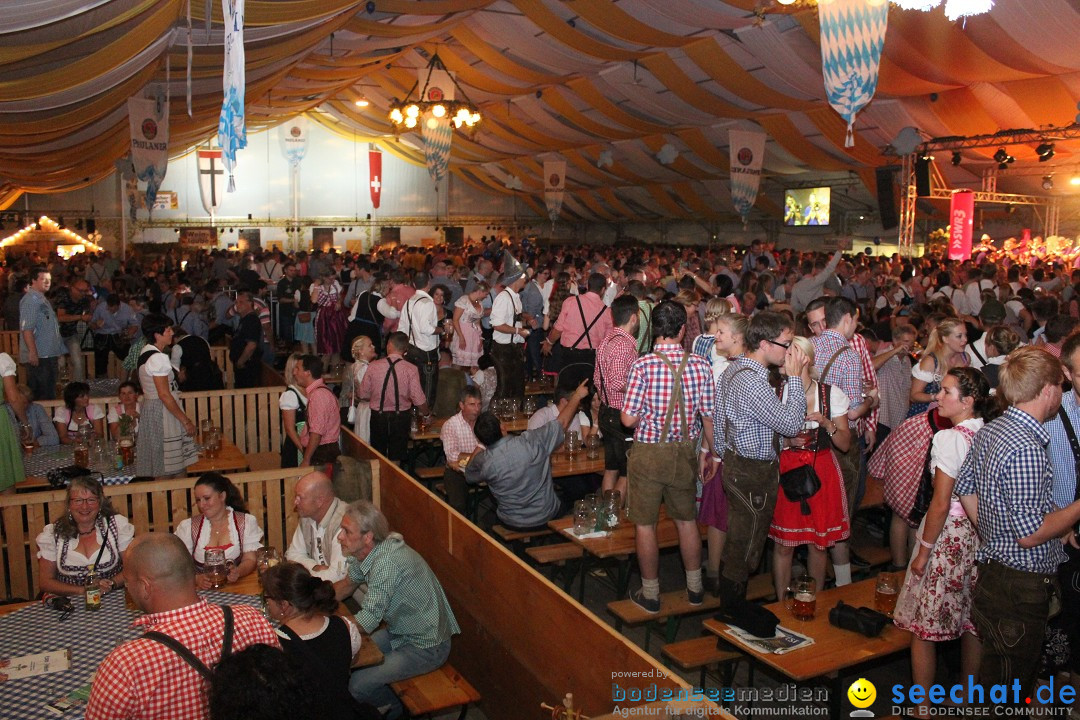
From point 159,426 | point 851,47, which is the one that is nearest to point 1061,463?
point 851,47

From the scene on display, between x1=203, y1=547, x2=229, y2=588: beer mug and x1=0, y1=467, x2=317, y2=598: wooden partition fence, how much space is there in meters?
0.69

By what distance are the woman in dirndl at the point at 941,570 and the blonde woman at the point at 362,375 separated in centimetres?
369

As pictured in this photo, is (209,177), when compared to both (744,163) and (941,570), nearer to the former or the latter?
(744,163)

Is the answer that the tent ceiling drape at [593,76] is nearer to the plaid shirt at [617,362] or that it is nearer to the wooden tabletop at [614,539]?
the plaid shirt at [617,362]

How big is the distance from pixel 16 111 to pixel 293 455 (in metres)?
3.88

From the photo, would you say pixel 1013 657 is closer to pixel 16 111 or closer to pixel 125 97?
pixel 16 111

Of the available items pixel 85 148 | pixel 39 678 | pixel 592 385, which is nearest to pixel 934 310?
pixel 592 385

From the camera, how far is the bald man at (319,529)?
11.9 feet

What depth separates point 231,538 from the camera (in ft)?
12.1

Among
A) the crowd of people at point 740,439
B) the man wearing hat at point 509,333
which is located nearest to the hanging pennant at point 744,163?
the crowd of people at point 740,439

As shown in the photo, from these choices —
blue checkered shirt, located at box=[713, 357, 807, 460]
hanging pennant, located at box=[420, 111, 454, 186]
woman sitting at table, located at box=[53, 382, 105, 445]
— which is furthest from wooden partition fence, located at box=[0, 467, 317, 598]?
hanging pennant, located at box=[420, 111, 454, 186]

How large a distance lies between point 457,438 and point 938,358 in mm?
2669

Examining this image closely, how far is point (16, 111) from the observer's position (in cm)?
678

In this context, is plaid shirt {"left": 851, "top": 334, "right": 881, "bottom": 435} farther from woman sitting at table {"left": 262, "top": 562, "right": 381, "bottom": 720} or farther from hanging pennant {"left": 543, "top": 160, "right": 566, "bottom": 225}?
hanging pennant {"left": 543, "top": 160, "right": 566, "bottom": 225}
